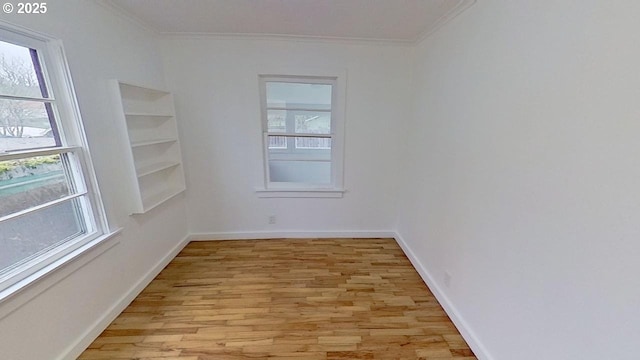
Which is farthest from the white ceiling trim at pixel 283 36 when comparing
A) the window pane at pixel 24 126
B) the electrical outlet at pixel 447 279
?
the electrical outlet at pixel 447 279

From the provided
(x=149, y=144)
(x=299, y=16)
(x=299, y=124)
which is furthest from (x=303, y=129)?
(x=149, y=144)

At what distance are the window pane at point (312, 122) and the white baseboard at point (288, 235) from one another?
128cm

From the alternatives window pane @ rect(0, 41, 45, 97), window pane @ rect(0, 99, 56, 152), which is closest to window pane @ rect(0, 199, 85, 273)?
window pane @ rect(0, 99, 56, 152)

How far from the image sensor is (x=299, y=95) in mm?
3033

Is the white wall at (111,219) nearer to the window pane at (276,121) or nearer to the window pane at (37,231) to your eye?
the window pane at (37,231)

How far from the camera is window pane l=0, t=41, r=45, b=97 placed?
1.36m

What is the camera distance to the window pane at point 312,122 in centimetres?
307

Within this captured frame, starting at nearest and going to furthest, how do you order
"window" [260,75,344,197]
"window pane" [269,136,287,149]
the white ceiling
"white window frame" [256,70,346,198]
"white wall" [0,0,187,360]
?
"white wall" [0,0,187,360] < the white ceiling < "white window frame" [256,70,346,198] < "window" [260,75,344,197] < "window pane" [269,136,287,149]

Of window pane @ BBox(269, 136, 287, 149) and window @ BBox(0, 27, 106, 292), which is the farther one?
window pane @ BBox(269, 136, 287, 149)

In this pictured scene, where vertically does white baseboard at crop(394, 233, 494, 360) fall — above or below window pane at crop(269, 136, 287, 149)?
below

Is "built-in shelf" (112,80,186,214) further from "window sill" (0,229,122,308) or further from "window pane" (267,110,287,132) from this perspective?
"window pane" (267,110,287,132)

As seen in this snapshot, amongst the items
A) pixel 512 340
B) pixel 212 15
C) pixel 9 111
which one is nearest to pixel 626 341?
pixel 512 340

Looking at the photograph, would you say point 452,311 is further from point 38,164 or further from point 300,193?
point 38,164

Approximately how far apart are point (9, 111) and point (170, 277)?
1.72m
